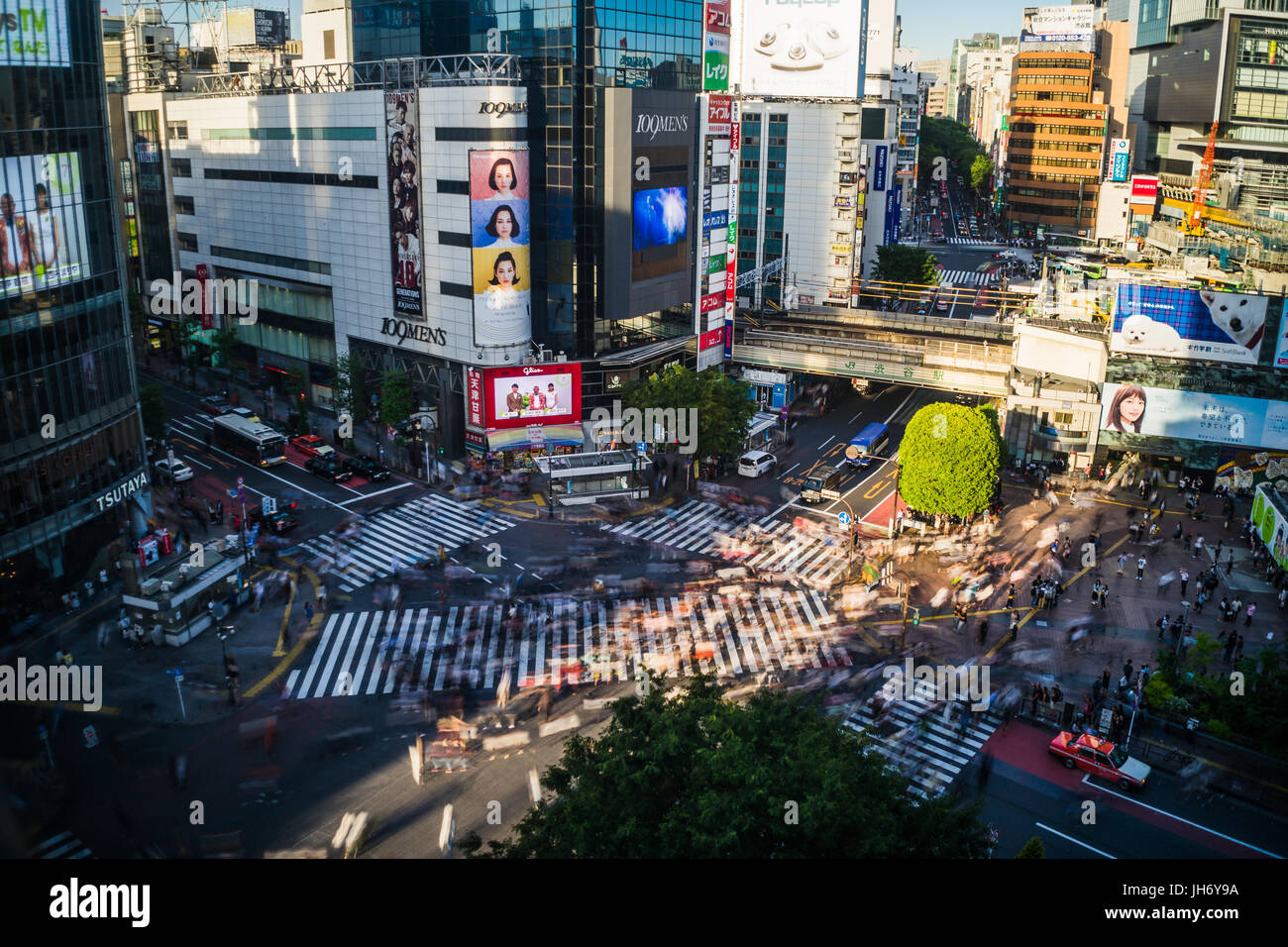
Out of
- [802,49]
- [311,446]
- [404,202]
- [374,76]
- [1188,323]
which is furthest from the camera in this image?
[802,49]

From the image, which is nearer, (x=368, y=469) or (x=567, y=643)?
(x=567, y=643)

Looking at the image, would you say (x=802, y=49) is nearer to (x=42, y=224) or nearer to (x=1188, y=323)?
(x=1188, y=323)

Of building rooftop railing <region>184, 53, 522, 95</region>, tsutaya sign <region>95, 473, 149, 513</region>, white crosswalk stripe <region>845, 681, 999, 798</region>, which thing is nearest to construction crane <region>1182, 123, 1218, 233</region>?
building rooftop railing <region>184, 53, 522, 95</region>

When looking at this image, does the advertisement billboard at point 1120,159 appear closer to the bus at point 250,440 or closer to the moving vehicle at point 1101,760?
the moving vehicle at point 1101,760

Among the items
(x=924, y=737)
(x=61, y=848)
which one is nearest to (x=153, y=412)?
(x=61, y=848)

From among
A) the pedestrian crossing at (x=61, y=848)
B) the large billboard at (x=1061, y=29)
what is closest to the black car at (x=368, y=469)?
the pedestrian crossing at (x=61, y=848)

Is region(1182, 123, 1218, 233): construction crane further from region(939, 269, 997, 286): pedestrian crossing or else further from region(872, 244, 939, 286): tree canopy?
region(939, 269, 997, 286): pedestrian crossing

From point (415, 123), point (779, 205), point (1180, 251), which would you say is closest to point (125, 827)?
point (415, 123)
